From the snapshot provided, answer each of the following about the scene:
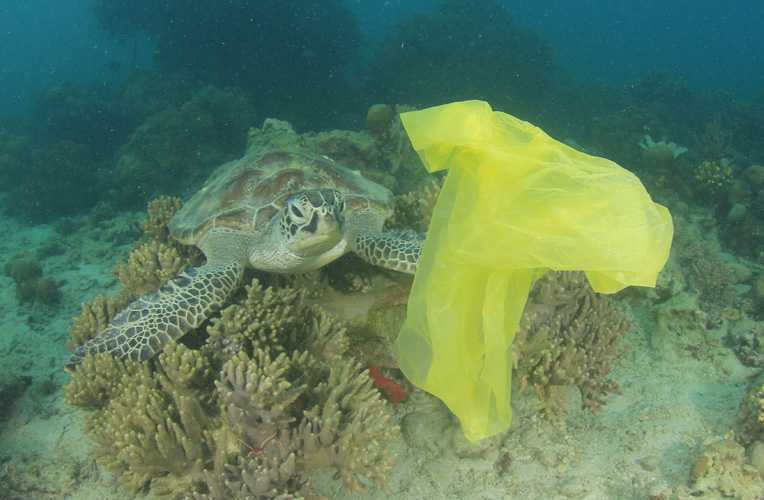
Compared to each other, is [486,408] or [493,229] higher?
[493,229]

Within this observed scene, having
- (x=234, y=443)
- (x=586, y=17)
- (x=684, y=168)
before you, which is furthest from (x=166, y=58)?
(x=586, y=17)

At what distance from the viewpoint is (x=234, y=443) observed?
2.58m

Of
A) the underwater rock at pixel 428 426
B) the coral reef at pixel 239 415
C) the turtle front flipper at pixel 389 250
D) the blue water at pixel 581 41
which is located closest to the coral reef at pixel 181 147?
the turtle front flipper at pixel 389 250

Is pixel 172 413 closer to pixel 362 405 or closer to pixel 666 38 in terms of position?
pixel 362 405

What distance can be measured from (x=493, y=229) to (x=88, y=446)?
3.34 metres

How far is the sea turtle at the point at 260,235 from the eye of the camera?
10.6 ft

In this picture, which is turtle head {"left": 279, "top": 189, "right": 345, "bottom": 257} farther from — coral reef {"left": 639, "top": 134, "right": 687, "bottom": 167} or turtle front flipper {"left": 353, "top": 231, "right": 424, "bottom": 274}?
coral reef {"left": 639, "top": 134, "right": 687, "bottom": 167}

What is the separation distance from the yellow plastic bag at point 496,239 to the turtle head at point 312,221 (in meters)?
1.15

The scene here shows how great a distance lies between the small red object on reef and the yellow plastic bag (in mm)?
993

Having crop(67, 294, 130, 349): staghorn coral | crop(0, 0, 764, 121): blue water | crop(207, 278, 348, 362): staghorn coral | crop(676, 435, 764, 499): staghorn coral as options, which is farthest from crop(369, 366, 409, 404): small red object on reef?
crop(0, 0, 764, 121): blue water

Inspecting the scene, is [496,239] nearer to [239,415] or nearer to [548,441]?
[239,415]

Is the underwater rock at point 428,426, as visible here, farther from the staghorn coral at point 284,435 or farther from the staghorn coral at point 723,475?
the staghorn coral at point 723,475

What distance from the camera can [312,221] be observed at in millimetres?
3199

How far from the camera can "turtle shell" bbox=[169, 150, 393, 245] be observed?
4.08m
